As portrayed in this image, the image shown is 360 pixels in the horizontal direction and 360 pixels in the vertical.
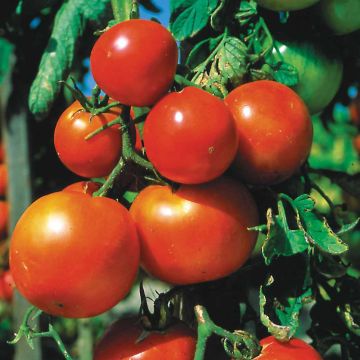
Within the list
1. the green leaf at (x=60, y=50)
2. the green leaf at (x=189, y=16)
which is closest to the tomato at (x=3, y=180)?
the green leaf at (x=60, y=50)

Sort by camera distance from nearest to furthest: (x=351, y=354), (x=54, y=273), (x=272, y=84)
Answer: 1. (x=54, y=273)
2. (x=272, y=84)
3. (x=351, y=354)

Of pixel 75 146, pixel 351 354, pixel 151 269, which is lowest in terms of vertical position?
pixel 351 354

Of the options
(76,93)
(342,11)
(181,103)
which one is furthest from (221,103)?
(342,11)

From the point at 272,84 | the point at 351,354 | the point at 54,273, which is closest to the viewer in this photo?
the point at 54,273

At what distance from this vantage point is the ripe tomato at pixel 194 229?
699mm

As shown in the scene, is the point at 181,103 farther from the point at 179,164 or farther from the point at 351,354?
the point at 351,354

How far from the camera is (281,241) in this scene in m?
0.69

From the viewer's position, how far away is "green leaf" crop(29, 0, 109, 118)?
952 millimetres

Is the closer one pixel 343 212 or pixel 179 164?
pixel 179 164

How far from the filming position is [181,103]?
0.68 meters

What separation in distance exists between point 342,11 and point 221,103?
306 mm

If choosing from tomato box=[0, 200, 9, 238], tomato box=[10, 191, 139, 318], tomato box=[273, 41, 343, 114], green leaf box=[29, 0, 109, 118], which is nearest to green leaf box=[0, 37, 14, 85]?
green leaf box=[29, 0, 109, 118]

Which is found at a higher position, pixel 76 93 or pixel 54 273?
pixel 76 93

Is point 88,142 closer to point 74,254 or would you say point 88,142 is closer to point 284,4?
point 74,254
